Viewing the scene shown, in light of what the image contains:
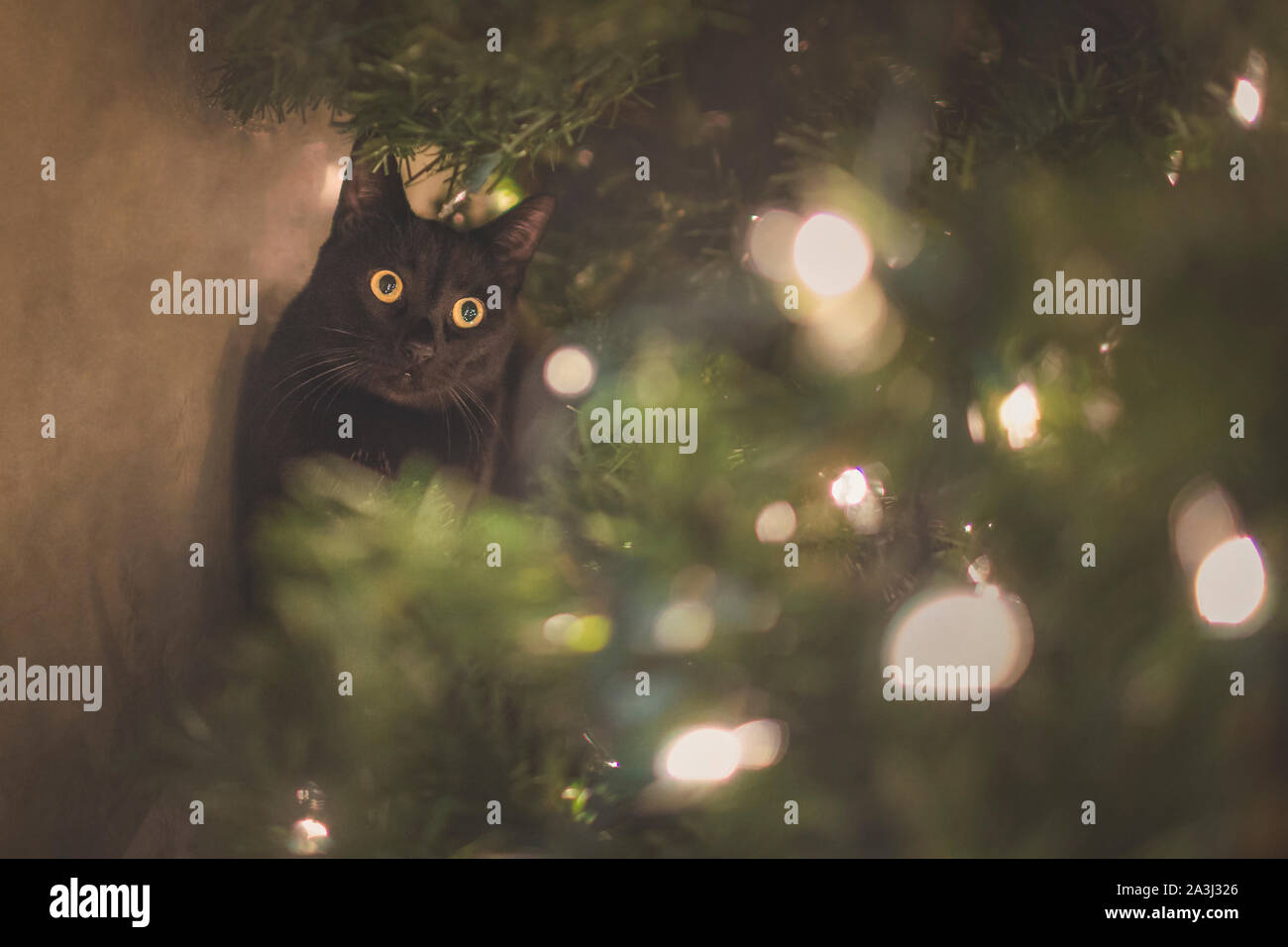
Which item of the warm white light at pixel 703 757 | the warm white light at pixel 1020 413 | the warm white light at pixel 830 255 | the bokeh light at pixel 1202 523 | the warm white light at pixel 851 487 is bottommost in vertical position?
the warm white light at pixel 703 757

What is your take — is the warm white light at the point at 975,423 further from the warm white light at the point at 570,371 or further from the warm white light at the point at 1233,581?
the warm white light at the point at 570,371

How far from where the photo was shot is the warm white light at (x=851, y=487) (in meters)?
0.43

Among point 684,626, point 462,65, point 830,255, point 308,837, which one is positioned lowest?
point 308,837

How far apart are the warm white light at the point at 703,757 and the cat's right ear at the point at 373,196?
1.45 feet

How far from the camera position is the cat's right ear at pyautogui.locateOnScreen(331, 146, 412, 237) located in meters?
0.57

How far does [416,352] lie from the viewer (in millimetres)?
575

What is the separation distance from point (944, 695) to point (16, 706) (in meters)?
0.67

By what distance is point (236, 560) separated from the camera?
0.59 meters

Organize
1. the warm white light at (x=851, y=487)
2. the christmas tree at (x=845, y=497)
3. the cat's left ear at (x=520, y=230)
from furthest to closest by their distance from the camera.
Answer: the cat's left ear at (x=520, y=230) → the warm white light at (x=851, y=487) → the christmas tree at (x=845, y=497)

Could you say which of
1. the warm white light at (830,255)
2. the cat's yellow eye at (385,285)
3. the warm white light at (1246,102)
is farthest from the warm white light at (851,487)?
the cat's yellow eye at (385,285)

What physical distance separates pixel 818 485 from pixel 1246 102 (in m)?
0.28

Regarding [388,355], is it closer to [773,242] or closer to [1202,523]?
[773,242]

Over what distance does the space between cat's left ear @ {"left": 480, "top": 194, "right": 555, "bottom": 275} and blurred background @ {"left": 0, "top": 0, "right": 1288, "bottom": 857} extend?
0.05 feet

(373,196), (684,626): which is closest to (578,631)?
(684,626)
